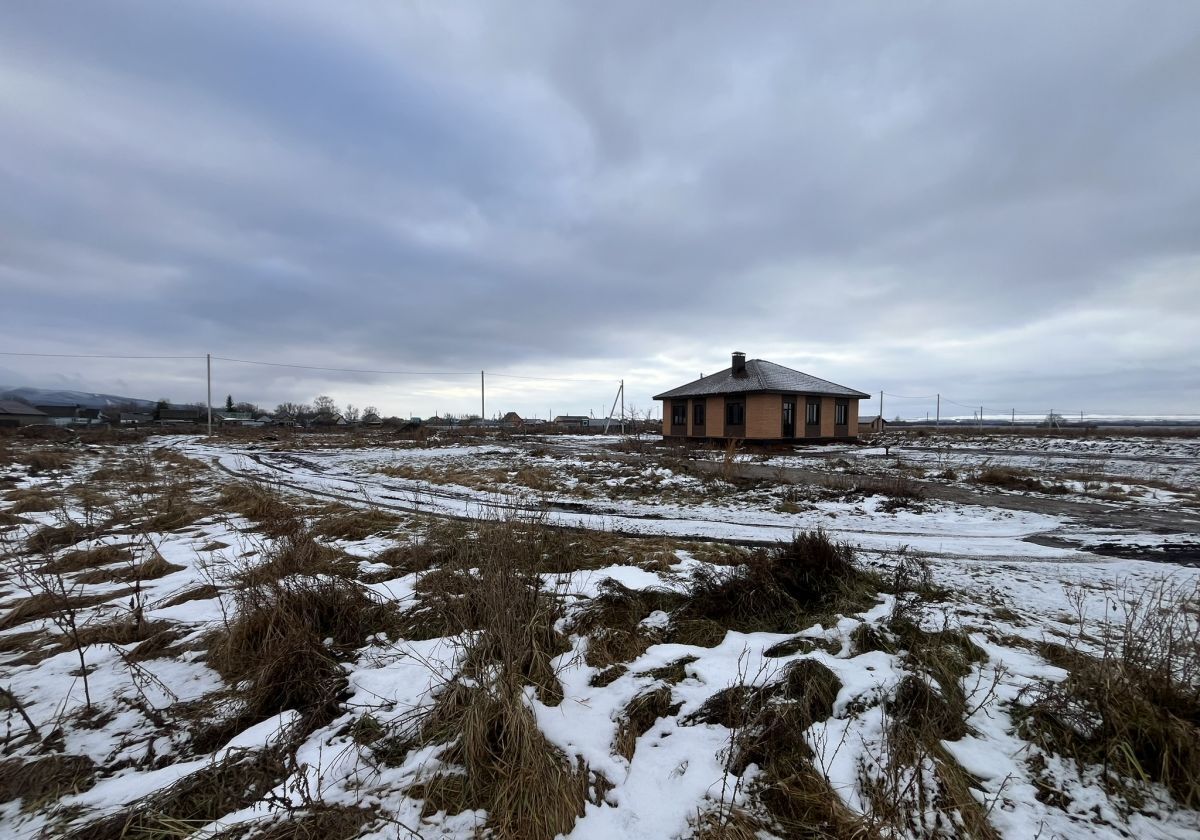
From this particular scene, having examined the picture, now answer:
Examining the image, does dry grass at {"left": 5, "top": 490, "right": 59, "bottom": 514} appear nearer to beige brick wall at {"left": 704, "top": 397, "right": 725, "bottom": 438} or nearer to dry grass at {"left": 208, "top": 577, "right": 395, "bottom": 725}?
dry grass at {"left": 208, "top": 577, "right": 395, "bottom": 725}

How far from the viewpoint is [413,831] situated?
2.28 m

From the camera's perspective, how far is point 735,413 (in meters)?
32.3

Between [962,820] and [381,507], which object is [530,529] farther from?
[381,507]

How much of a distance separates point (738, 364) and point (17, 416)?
276 ft

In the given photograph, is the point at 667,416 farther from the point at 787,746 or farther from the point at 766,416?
the point at 787,746

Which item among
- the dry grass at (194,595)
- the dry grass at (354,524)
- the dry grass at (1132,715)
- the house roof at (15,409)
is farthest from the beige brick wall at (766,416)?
the house roof at (15,409)

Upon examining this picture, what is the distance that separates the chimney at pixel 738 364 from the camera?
112 ft

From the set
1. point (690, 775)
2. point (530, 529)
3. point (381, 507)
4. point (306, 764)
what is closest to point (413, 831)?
point (306, 764)

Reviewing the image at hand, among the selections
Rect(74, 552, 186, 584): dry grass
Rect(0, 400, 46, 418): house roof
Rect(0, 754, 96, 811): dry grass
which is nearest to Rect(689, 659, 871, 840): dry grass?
Rect(0, 754, 96, 811): dry grass

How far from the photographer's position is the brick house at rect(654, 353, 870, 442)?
3097cm

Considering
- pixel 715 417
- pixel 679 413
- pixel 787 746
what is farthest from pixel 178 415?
pixel 787 746

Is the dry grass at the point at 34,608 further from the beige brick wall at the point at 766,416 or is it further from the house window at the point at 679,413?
the house window at the point at 679,413

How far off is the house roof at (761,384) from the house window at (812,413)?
2.78 ft

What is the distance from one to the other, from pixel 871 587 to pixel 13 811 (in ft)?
21.7
